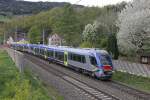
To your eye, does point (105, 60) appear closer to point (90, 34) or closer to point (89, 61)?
point (89, 61)

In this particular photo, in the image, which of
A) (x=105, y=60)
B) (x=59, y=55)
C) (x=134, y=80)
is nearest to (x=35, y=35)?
(x=59, y=55)

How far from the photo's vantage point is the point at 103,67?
1323 inches

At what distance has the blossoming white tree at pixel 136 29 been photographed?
48500 mm

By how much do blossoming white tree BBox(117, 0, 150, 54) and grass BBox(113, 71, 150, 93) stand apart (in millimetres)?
11858

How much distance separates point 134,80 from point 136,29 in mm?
17061

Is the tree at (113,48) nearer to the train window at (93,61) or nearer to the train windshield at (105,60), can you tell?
the train window at (93,61)

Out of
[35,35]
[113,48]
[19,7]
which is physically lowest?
[113,48]

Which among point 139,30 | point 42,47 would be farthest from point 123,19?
point 42,47

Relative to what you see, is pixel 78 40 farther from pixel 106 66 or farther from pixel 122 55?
pixel 106 66

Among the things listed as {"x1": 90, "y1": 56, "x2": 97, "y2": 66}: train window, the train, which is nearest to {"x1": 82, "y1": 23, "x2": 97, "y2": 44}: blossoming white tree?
the train

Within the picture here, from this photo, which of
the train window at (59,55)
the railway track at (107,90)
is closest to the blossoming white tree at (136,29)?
the train window at (59,55)

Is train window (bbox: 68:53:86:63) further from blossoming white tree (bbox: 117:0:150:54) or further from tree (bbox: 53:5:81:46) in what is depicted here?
tree (bbox: 53:5:81:46)

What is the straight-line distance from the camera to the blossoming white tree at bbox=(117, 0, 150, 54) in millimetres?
48500

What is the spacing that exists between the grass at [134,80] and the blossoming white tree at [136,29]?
38.9ft
